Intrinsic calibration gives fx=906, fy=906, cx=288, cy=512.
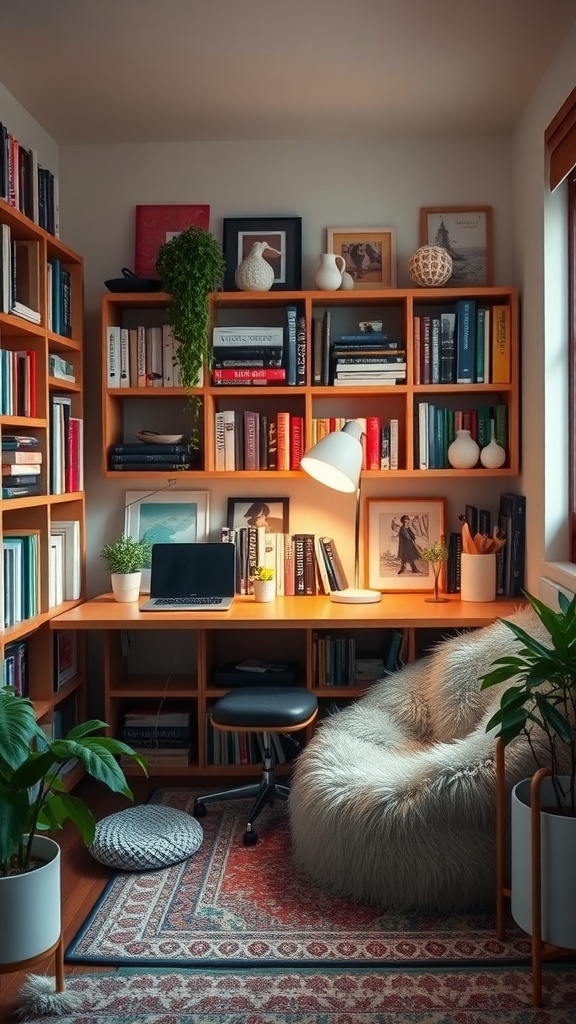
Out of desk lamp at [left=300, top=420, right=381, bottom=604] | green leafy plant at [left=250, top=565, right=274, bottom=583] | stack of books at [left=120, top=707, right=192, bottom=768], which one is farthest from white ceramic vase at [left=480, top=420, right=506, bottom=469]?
stack of books at [left=120, top=707, right=192, bottom=768]

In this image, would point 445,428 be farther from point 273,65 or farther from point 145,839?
point 145,839

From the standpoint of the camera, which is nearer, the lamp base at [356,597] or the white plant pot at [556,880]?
the white plant pot at [556,880]

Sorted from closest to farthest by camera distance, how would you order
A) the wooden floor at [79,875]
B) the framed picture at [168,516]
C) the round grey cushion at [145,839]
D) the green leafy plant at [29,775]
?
the green leafy plant at [29,775]
the wooden floor at [79,875]
the round grey cushion at [145,839]
the framed picture at [168,516]

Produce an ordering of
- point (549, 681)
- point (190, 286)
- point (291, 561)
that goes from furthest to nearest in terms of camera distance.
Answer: point (291, 561)
point (190, 286)
point (549, 681)

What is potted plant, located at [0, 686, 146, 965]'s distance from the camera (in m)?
1.94

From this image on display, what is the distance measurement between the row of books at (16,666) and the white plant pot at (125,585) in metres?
0.47

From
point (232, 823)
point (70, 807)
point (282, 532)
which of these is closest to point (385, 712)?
point (232, 823)

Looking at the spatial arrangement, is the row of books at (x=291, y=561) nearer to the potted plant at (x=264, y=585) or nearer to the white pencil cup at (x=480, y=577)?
the potted plant at (x=264, y=585)

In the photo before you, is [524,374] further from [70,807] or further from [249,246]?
[70,807]

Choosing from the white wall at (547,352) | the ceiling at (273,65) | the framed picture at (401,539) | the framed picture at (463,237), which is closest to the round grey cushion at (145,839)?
the framed picture at (401,539)

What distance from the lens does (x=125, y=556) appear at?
12.1 ft

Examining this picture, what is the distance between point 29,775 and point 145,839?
3.21 feet

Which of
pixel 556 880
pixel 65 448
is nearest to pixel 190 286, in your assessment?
pixel 65 448

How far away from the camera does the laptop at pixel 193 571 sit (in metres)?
3.66
